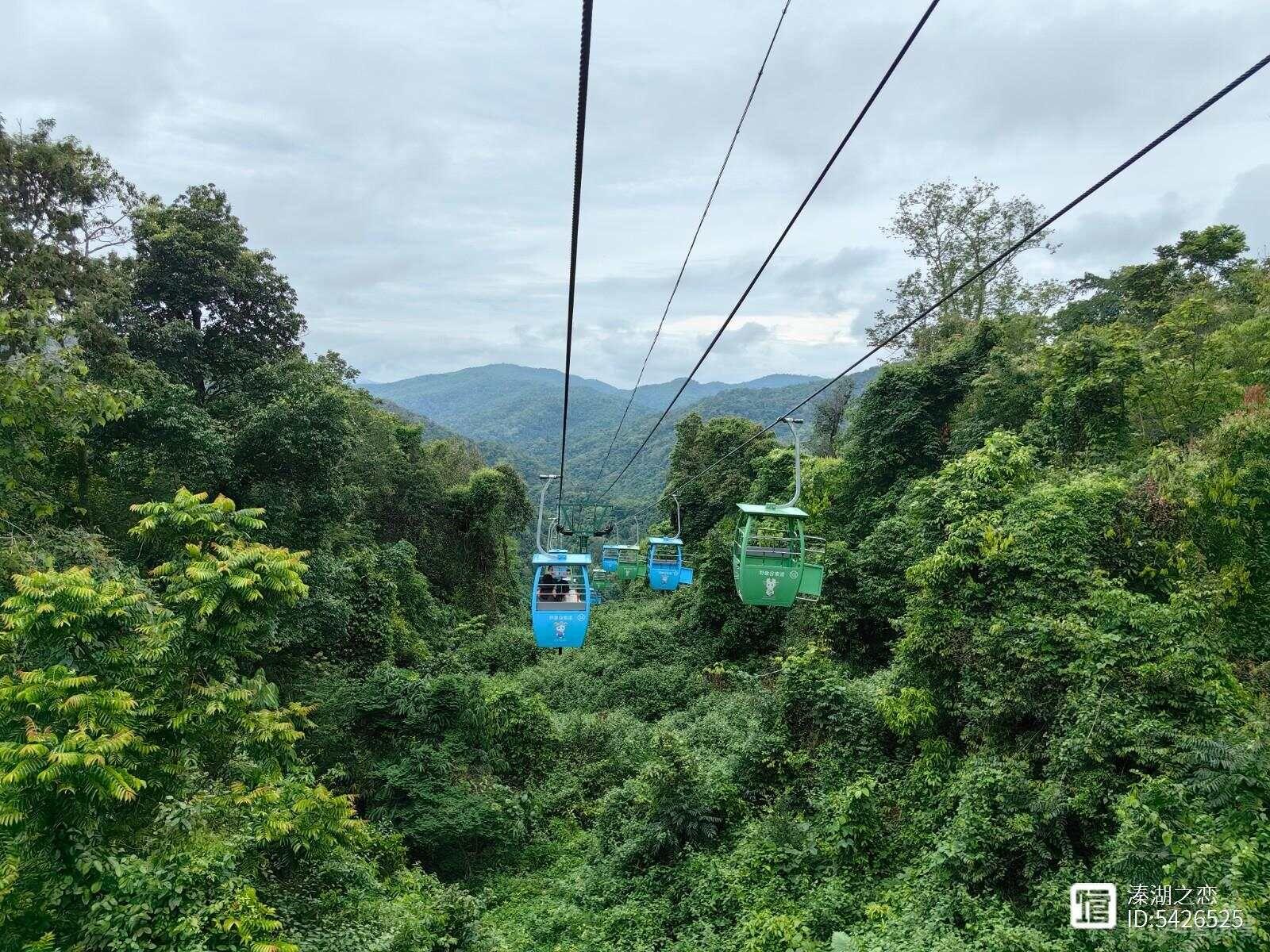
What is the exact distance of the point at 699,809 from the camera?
9859 millimetres

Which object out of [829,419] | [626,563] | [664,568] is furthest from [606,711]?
[829,419]

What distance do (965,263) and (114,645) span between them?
26811mm

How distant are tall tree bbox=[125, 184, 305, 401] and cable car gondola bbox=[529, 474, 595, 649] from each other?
25.6 ft

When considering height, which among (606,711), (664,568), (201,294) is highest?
(201,294)

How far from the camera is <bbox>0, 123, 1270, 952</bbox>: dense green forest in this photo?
5.30 metres

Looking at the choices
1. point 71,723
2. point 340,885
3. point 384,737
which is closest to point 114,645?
point 71,723

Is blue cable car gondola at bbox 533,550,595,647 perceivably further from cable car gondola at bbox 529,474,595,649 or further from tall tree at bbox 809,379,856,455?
tall tree at bbox 809,379,856,455

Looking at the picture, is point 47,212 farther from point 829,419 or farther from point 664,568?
point 829,419

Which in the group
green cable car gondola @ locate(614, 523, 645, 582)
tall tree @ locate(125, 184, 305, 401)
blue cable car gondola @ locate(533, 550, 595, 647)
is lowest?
green cable car gondola @ locate(614, 523, 645, 582)

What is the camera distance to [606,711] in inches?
733

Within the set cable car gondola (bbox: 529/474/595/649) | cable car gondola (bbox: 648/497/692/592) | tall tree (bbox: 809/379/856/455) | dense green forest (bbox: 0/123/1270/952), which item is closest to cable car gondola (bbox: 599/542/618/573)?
cable car gondola (bbox: 648/497/692/592)

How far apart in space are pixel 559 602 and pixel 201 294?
971 cm

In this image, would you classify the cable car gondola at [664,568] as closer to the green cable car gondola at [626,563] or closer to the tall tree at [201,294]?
the green cable car gondola at [626,563]

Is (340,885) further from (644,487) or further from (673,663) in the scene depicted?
(644,487)
